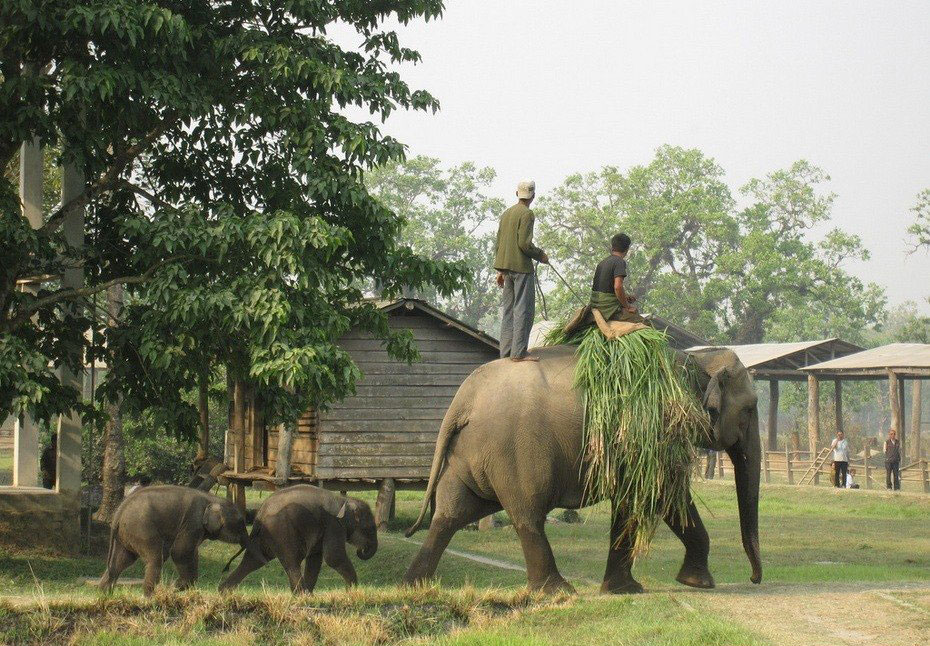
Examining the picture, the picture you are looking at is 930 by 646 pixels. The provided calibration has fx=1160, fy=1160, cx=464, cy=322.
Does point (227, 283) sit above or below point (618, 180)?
below

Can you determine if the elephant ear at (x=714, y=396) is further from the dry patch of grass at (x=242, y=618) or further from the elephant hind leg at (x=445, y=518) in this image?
the dry patch of grass at (x=242, y=618)

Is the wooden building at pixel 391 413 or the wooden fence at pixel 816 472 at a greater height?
the wooden building at pixel 391 413

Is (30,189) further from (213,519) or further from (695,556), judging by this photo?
(695,556)

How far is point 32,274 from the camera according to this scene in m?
14.6

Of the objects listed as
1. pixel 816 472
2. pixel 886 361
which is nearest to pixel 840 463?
pixel 816 472

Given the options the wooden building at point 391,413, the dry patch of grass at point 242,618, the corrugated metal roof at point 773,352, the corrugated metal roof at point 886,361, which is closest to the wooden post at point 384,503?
the wooden building at point 391,413

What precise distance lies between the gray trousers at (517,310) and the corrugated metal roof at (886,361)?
81.3ft

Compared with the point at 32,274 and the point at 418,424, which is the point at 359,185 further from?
the point at 418,424

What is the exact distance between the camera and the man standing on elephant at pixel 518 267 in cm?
1119

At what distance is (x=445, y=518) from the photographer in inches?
432

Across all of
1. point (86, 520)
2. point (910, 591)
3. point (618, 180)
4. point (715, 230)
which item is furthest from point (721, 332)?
point (910, 591)

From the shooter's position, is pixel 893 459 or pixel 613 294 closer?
pixel 613 294

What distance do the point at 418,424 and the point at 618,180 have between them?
4494 centimetres

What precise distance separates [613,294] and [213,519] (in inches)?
171
